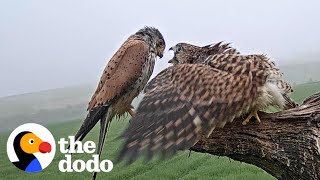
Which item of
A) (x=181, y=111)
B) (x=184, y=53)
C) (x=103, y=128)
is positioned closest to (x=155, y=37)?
(x=184, y=53)

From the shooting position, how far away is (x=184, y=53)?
2572mm

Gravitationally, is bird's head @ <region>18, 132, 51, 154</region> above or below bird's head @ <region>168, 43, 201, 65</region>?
below

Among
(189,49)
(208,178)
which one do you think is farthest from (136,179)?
(189,49)

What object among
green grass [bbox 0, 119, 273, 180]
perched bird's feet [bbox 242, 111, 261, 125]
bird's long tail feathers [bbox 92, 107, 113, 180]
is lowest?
green grass [bbox 0, 119, 273, 180]

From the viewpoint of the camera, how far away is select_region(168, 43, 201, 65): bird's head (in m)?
2.48

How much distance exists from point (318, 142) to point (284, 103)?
0.31 meters

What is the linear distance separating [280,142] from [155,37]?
137cm

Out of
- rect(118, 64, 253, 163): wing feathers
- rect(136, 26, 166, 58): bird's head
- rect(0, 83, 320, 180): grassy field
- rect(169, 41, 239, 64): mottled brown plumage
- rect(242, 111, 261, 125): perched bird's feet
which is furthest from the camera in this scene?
rect(0, 83, 320, 180): grassy field

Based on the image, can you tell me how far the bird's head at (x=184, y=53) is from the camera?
8.13 ft

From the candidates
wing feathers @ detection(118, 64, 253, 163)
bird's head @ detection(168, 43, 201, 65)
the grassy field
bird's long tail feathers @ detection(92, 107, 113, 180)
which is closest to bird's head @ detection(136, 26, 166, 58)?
bird's head @ detection(168, 43, 201, 65)

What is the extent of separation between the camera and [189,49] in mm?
2527

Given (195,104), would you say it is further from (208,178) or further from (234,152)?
(208,178)

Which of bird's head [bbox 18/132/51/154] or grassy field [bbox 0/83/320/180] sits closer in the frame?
bird's head [bbox 18/132/51/154]

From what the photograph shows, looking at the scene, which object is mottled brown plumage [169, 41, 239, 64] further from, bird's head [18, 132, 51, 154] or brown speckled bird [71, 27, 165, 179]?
bird's head [18, 132, 51, 154]
